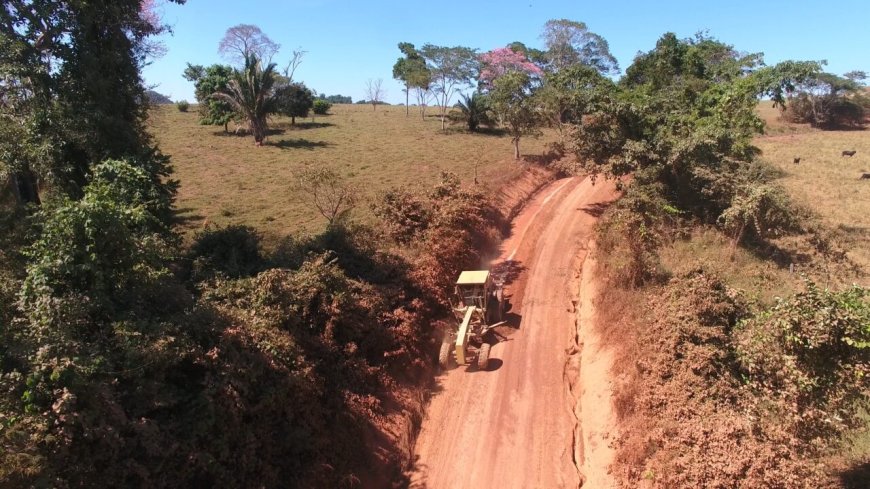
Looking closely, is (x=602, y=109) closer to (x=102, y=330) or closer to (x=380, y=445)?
(x=380, y=445)

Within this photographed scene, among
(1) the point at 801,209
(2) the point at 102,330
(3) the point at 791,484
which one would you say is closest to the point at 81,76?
(2) the point at 102,330

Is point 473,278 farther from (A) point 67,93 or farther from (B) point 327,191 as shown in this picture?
(A) point 67,93

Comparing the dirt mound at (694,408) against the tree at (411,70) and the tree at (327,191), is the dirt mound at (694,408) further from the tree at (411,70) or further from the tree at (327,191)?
the tree at (411,70)

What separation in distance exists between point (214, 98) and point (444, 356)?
1782 inches

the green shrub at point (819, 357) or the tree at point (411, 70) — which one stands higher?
the tree at point (411, 70)

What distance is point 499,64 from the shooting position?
67.9m

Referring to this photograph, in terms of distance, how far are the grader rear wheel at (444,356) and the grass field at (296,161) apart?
33.0 feet

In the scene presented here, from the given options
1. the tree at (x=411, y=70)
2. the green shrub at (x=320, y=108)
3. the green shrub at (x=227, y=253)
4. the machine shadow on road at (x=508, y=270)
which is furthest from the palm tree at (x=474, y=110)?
the green shrub at (x=227, y=253)

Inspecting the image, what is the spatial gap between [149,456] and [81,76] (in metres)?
14.4

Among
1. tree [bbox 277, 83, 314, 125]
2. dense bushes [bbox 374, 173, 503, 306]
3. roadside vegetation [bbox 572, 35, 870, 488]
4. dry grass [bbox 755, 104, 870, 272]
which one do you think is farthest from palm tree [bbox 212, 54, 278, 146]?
dry grass [bbox 755, 104, 870, 272]

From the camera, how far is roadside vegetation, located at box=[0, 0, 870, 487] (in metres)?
9.43

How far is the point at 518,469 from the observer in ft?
43.6

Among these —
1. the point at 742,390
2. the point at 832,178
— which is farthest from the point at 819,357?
the point at 832,178

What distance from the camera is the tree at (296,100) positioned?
51.6m
